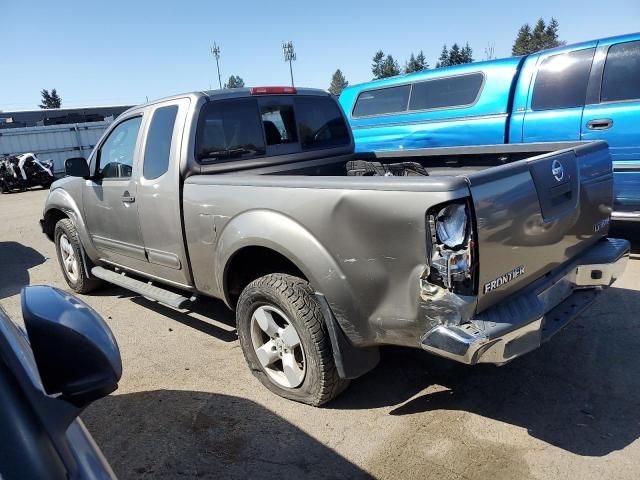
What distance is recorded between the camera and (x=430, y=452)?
2633 mm

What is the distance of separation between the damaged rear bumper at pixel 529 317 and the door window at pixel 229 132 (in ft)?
7.28

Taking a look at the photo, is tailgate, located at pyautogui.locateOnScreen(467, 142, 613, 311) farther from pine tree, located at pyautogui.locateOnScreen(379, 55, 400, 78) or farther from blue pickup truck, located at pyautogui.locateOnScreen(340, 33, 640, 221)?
pine tree, located at pyautogui.locateOnScreen(379, 55, 400, 78)

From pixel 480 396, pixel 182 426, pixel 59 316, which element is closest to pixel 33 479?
pixel 59 316

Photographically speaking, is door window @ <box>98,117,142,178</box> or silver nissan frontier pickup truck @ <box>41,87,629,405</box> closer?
silver nissan frontier pickup truck @ <box>41,87,629,405</box>

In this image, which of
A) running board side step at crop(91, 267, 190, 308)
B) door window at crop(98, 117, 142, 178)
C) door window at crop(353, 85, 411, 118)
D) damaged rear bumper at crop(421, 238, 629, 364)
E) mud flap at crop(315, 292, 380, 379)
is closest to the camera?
damaged rear bumper at crop(421, 238, 629, 364)

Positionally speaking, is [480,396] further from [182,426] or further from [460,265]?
[182,426]

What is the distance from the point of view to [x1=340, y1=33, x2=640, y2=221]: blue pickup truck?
17.3 ft

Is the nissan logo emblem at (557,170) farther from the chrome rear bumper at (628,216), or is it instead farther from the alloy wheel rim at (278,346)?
the chrome rear bumper at (628,216)

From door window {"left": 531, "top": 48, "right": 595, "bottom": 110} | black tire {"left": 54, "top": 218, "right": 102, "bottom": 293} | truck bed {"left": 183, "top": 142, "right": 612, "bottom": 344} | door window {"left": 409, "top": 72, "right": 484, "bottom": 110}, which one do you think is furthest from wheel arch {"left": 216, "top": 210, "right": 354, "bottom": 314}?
door window {"left": 409, "top": 72, "right": 484, "bottom": 110}

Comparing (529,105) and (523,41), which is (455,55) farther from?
(529,105)

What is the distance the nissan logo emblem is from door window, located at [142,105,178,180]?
263cm

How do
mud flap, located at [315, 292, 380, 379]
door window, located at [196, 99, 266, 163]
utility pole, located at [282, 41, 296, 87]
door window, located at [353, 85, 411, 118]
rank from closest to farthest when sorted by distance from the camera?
mud flap, located at [315, 292, 380, 379]
door window, located at [196, 99, 266, 163]
door window, located at [353, 85, 411, 118]
utility pole, located at [282, 41, 296, 87]

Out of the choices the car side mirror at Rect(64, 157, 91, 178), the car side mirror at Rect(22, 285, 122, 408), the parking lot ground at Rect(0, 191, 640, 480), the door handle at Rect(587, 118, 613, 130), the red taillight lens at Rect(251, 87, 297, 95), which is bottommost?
the parking lot ground at Rect(0, 191, 640, 480)

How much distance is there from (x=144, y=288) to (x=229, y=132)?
1.56 meters
